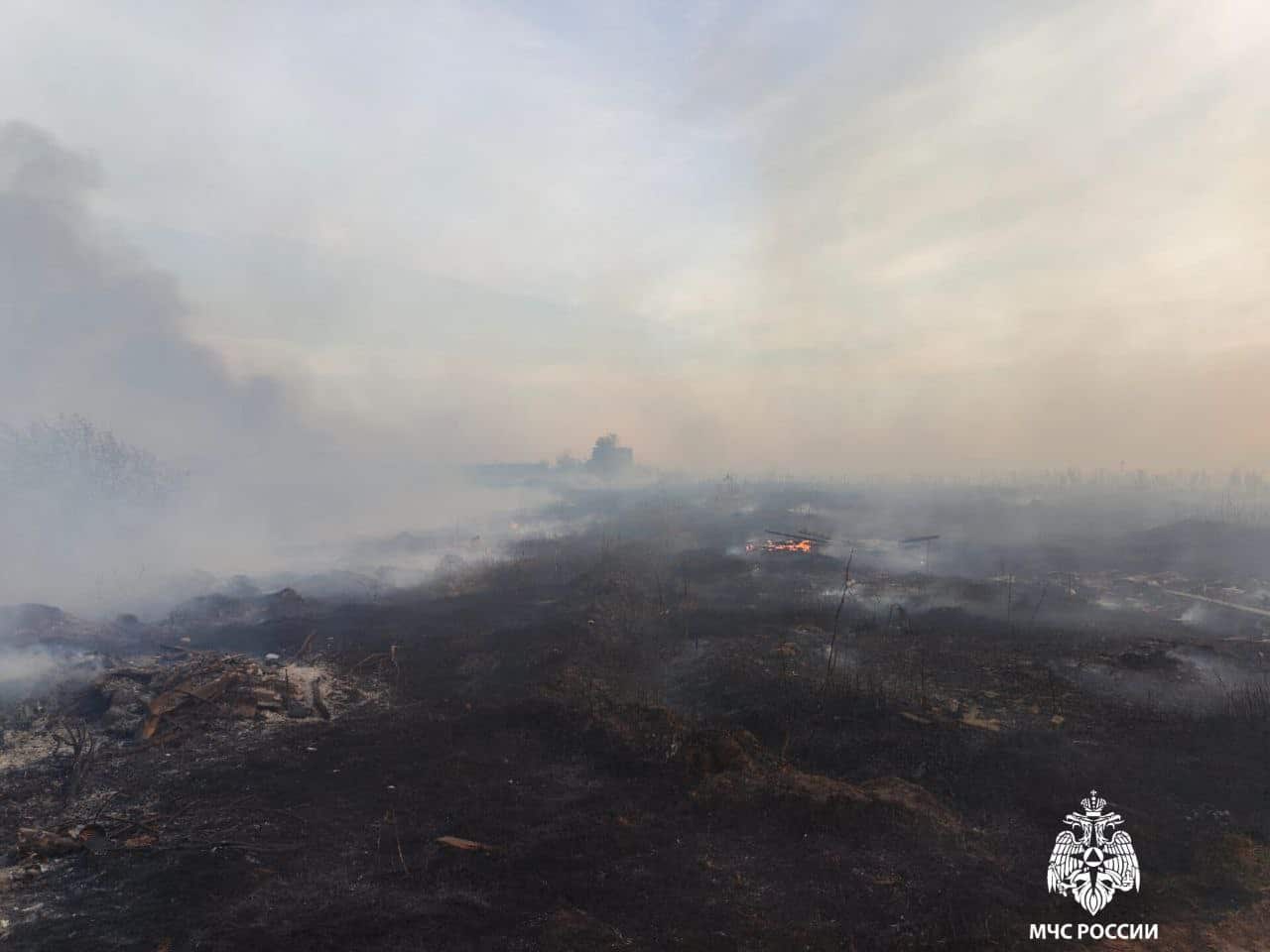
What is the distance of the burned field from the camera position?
1134 cm

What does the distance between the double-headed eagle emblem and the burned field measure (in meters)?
0.38

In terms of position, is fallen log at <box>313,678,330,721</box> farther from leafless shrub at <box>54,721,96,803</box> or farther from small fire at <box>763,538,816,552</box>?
small fire at <box>763,538,816,552</box>

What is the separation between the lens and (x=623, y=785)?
16.8m

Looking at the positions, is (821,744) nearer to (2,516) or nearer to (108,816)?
(108,816)

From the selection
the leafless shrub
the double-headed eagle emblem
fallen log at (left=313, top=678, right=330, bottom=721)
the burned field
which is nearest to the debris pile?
fallen log at (left=313, top=678, right=330, bottom=721)

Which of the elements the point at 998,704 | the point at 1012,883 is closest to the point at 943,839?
the point at 1012,883

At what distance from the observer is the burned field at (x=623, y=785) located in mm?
11344

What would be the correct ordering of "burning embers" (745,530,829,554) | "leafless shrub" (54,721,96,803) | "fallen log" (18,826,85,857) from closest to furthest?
"fallen log" (18,826,85,857) → "leafless shrub" (54,721,96,803) → "burning embers" (745,530,829,554)

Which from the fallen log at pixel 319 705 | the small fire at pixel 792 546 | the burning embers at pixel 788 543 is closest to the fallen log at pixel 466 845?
the fallen log at pixel 319 705

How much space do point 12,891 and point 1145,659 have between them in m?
37.7

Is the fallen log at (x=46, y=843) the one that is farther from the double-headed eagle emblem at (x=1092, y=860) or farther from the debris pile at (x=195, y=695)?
the double-headed eagle emblem at (x=1092, y=860)

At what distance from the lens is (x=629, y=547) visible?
192ft

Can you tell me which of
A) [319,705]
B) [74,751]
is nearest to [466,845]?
[319,705]

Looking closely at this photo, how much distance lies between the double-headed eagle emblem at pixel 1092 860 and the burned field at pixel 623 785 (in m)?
0.38
